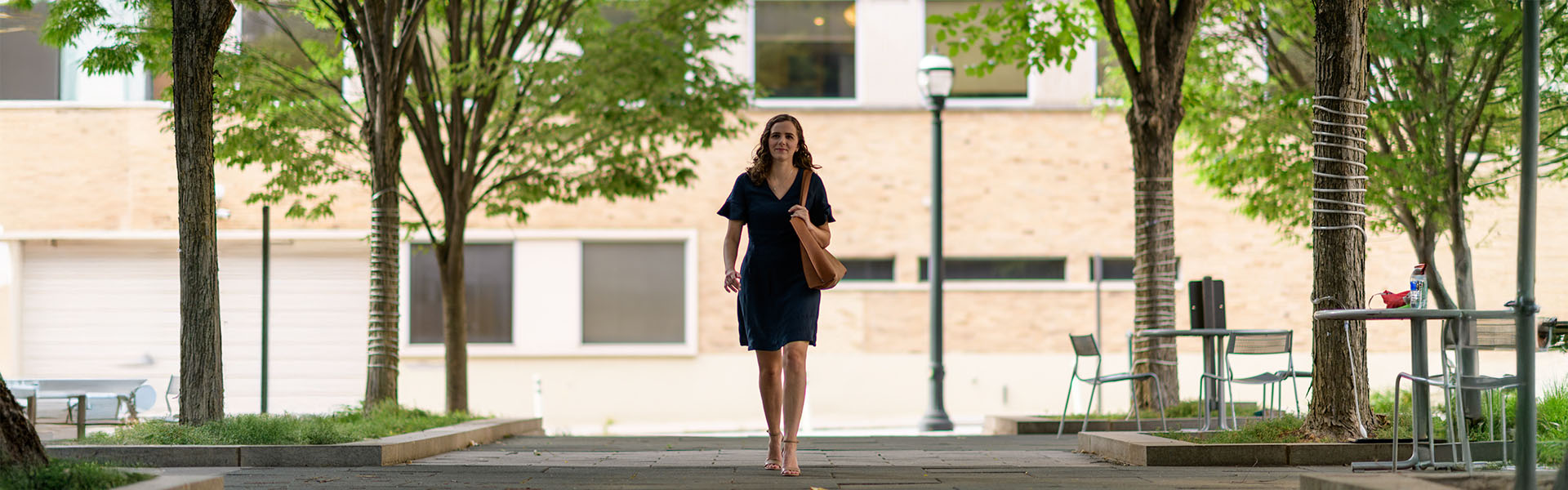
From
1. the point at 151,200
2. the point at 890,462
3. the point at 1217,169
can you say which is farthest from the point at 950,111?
the point at 890,462

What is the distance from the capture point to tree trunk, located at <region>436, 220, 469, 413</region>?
1491 cm

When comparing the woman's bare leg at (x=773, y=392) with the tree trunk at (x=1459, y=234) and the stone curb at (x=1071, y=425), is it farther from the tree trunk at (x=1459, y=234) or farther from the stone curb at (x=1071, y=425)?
the tree trunk at (x=1459, y=234)

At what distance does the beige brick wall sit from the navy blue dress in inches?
674

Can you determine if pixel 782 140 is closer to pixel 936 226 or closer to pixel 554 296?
pixel 936 226

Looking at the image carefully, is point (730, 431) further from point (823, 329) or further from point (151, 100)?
point (151, 100)

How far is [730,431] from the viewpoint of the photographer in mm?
23266

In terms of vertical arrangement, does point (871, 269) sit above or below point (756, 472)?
above

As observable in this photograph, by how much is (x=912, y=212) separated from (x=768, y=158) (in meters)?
17.4

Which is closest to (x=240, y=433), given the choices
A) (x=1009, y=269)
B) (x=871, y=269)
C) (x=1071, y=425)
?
(x=1071, y=425)

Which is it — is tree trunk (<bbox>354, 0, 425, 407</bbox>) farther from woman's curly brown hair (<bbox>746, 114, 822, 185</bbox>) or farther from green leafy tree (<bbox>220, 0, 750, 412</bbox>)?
woman's curly brown hair (<bbox>746, 114, 822, 185</bbox>)

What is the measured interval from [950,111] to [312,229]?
10.2 metres

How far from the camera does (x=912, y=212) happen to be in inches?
963

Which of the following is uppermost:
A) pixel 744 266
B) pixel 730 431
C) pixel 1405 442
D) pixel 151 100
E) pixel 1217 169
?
pixel 151 100

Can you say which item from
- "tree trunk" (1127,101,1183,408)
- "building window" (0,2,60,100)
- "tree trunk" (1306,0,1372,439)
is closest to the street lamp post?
"tree trunk" (1127,101,1183,408)
